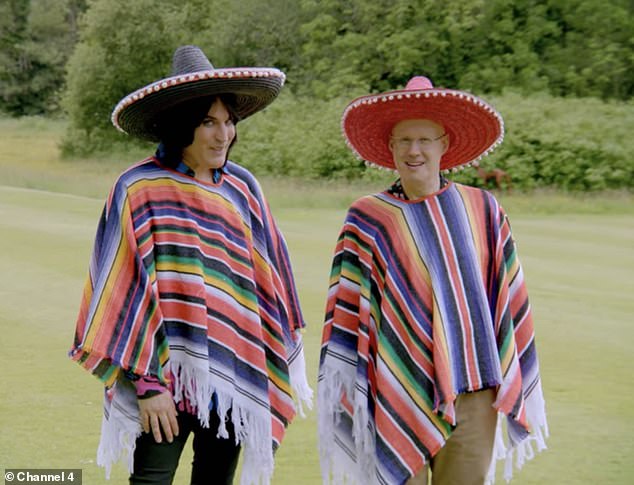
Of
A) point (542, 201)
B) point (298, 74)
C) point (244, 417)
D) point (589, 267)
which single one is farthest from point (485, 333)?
point (298, 74)

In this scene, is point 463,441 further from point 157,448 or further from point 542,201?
point 542,201

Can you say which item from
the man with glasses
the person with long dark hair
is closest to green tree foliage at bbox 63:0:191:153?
the person with long dark hair

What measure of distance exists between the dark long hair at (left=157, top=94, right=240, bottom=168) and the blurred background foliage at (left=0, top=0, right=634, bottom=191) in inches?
808

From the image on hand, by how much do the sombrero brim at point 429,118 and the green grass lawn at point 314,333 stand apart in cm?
186

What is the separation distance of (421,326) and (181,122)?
3.07 feet

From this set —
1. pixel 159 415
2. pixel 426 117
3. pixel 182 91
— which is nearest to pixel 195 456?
pixel 159 415

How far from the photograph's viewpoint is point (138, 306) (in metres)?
3.11

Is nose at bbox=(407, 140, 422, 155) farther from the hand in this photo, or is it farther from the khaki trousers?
the hand

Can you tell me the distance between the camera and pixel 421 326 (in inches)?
123

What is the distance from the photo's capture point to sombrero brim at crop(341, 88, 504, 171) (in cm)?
313

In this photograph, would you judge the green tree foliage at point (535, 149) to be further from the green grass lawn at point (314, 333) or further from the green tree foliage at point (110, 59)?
the green tree foliage at point (110, 59)

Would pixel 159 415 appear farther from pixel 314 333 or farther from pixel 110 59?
pixel 110 59

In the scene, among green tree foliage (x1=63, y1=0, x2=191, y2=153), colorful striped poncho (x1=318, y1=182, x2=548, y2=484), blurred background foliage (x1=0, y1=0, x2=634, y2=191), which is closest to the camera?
colorful striped poncho (x1=318, y1=182, x2=548, y2=484)

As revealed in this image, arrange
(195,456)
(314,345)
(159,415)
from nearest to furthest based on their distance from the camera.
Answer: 1. (159,415)
2. (195,456)
3. (314,345)
